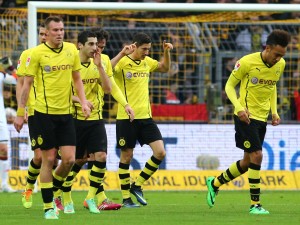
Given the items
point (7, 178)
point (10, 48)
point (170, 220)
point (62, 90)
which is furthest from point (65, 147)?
point (10, 48)

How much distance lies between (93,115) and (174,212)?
171cm

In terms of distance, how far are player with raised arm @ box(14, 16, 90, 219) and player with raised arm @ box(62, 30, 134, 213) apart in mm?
979

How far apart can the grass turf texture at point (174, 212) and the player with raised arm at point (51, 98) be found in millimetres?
573

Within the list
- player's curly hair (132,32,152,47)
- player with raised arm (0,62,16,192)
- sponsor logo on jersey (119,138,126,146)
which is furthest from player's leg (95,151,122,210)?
player with raised arm (0,62,16,192)

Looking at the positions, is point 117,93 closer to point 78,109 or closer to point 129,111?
point 129,111

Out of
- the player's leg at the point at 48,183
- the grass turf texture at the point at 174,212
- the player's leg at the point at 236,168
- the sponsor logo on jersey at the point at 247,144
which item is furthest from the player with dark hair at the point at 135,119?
the player's leg at the point at 48,183

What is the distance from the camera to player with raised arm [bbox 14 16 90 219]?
12.1 metres

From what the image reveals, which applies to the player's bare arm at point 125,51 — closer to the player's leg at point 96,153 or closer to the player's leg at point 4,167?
the player's leg at point 96,153

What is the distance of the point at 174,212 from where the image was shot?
44.5 feet

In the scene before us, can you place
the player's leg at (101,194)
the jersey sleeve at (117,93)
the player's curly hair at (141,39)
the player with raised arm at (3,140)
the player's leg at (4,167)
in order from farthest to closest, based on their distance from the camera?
the player's leg at (4,167), the player with raised arm at (3,140), the player's curly hair at (141,39), the jersey sleeve at (117,93), the player's leg at (101,194)

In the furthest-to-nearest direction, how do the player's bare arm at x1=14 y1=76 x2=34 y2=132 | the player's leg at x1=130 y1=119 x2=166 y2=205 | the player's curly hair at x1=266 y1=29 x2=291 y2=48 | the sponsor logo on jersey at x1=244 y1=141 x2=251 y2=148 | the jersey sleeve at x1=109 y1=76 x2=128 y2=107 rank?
the player's leg at x1=130 y1=119 x2=166 y2=205 < the jersey sleeve at x1=109 y1=76 x2=128 y2=107 < the sponsor logo on jersey at x1=244 y1=141 x2=251 y2=148 < the player's curly hair at x1=266 y1=29 x2=291 y2=48 < the player's bare arm at x1=14 y1=76 x2=34 y2=132

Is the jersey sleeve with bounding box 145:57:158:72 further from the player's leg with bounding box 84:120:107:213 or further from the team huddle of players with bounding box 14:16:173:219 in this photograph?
the player's leg with bounding box 84:120:107:213

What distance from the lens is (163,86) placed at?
22141 mm

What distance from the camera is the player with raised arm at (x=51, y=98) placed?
478 inches
